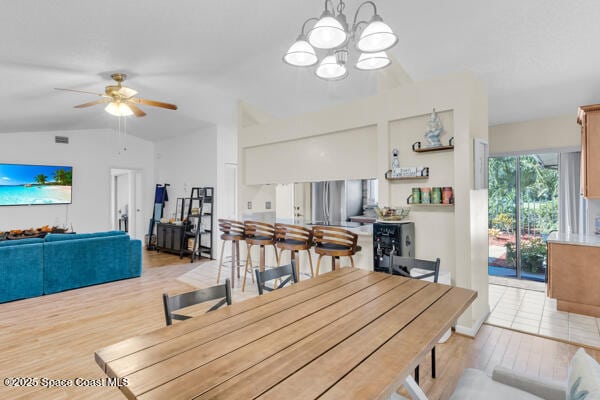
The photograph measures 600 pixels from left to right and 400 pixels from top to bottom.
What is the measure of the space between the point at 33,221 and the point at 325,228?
21.4 ft

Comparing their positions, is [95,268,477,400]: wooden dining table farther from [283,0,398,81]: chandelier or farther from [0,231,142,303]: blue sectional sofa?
[0,231,142,303]: blue sectional sofa

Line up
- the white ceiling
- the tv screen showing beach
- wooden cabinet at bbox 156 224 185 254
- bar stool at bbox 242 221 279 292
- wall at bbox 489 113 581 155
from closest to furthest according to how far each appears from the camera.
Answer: the white ceiling → bar stool at bbox 242 221 279 292 → wall at bbox 489 113 581 155 → the tv screen showing beach → wooden cabinet at bbox 156 224 185 254

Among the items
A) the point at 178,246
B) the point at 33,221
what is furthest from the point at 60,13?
the point at 33,221

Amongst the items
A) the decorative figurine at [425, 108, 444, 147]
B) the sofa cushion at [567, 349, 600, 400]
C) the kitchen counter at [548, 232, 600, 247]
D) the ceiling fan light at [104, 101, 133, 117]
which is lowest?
the sofa cushion at [567, 349, 600, 400]

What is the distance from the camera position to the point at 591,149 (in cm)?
345

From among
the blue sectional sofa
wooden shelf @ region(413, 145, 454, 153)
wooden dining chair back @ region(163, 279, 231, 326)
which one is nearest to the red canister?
wooden shelf @ region(413, 145, 454, 153)

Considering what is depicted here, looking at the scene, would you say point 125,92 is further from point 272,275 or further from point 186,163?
point 272,275

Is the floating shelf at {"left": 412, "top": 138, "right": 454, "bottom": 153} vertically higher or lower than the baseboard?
higher

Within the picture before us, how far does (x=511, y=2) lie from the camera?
2.60 m

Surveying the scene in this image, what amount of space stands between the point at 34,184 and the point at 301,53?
23.2 ft

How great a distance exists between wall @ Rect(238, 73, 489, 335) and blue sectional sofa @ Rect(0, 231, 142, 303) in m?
3.22

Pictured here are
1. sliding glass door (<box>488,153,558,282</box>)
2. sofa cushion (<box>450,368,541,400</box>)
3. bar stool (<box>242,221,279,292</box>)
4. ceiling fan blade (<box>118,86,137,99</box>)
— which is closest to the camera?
sofa cushion (<box>450,368,541,400</box>)

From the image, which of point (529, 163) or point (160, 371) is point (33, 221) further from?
point (529, 163)

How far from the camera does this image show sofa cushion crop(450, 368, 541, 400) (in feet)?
4.53
